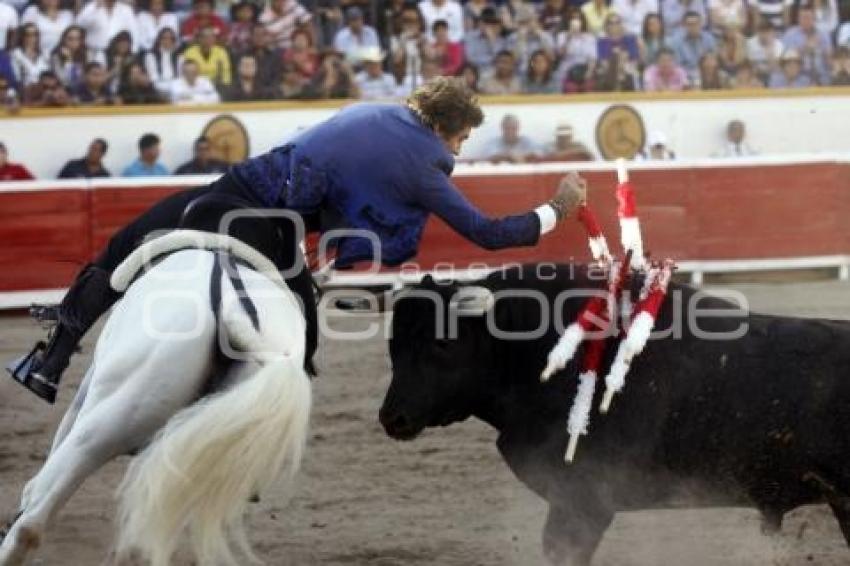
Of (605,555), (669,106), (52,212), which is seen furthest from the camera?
(669,106)

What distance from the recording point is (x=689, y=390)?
14.2 ft

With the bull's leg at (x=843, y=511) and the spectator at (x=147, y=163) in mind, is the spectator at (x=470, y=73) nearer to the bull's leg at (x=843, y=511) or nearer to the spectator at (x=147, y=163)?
the spectator at (x=147, y=163)

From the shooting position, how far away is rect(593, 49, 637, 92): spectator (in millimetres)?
13023

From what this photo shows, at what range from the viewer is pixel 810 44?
44.2 feet

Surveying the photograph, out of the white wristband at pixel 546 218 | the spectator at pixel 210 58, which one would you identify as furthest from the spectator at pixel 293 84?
the white wristband at pixel 546 218

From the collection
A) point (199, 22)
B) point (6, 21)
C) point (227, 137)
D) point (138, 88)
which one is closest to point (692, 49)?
point (227, 137)

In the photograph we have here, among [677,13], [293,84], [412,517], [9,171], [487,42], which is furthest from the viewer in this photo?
[677,13]

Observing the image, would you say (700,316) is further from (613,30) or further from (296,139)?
(613,30)

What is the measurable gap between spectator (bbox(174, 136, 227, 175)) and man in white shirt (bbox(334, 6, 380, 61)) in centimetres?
138

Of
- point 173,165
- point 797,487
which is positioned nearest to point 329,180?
point 797,487

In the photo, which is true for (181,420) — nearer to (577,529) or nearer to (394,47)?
(577,529)

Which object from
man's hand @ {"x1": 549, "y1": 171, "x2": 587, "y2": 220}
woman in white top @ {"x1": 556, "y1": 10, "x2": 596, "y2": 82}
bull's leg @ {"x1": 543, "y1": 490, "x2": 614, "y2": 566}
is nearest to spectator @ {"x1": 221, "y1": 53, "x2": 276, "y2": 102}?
woman in white top @ {"x1": 556, "y1": 10, "x2": 596, "y2": 82}

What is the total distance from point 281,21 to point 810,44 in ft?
14.6

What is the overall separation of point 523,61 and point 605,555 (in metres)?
8.34
